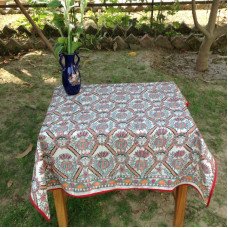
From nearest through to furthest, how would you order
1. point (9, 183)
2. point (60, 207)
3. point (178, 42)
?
point (60, 207), point (9, 183), point (178, 42)

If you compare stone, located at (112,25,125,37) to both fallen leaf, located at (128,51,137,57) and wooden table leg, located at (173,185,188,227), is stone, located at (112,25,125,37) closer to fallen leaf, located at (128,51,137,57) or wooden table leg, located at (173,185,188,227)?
fallen leaf, located at (128,51,137,57)

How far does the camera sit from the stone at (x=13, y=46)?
5820 millimetres

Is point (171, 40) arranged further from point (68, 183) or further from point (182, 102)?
point (68, 183)

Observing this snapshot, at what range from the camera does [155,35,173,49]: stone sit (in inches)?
227

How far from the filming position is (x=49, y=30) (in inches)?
245

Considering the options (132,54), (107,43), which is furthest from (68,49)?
(107,43)

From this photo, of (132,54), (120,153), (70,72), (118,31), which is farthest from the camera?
(118,31)

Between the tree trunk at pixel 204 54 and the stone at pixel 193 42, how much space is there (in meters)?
0.83

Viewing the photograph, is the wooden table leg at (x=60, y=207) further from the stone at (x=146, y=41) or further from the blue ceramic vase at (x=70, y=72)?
the stone at (x=146, y=41)

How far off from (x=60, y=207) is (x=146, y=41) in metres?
4.16

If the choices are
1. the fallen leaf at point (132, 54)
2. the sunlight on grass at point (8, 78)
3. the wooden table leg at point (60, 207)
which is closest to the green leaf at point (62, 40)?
the wooden table leg at point (60, 207)

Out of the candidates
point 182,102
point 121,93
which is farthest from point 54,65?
point 182,102

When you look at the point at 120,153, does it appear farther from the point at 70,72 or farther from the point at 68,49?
the point at 68,49

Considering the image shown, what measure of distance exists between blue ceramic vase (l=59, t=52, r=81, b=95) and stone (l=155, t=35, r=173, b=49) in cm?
347
